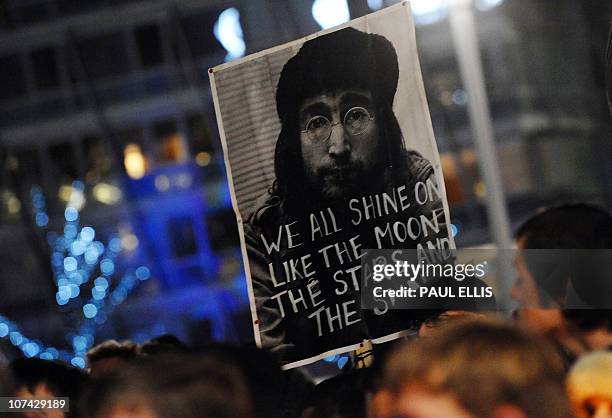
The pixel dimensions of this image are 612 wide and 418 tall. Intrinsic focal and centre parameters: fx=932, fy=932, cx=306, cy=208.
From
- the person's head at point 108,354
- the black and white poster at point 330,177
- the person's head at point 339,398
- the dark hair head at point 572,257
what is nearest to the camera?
the dark hair head at point 572,257

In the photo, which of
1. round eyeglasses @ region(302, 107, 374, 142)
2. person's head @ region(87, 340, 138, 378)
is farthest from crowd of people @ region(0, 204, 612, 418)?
round eyeglasses @ region(302, 107, 374, 142)

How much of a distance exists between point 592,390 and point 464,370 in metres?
0.43

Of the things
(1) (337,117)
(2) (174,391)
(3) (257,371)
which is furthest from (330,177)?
(2) (174,391)

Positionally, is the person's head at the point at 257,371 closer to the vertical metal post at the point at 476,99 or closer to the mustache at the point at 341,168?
the mustache at the point at 341,168

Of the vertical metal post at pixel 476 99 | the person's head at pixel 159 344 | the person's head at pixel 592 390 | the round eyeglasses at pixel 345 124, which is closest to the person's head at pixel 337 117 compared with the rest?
the round eyeglasses at pixel 345 124

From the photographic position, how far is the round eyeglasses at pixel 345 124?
221cm

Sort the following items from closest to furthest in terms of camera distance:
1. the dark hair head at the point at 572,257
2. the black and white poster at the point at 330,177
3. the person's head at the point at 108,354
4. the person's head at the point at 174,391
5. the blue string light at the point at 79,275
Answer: the person's head at the point at 174,391 → the dark hair head at the point at 572,257 → the black and white poster at the point at 330,177 → the person's head at the point at 108,354 → the blue string light at the point at 79,275

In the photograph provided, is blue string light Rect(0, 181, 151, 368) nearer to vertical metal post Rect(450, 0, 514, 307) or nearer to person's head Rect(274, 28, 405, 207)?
vertical metal post Rect(450, 0, 514, 307)

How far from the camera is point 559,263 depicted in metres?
1.89

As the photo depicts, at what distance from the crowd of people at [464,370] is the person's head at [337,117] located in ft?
1.28

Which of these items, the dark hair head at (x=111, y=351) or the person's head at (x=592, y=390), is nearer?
the person's head at (x=592, y=390)

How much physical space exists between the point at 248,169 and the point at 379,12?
498 millimetres

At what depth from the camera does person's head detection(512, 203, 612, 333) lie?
1870 millimetres

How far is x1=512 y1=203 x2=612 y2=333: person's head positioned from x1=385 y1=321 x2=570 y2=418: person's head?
0.75 m
